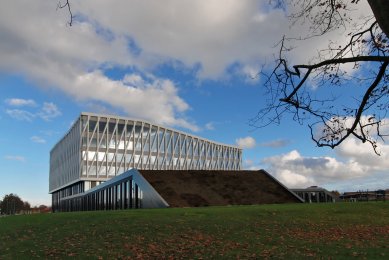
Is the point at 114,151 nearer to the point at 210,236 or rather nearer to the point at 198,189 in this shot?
the point at 198,189

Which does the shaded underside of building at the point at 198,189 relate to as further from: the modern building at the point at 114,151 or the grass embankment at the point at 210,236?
the modern building at the point at 114,151

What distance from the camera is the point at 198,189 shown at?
3700 cm

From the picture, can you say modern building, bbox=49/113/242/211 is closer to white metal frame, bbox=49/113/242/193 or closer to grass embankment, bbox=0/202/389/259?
white metal frame, bbox=49/113/242/193

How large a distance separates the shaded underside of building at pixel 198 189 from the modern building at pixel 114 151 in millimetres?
40150

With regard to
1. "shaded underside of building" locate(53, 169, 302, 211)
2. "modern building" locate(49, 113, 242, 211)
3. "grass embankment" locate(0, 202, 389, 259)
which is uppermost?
"modern building" locate(49, 113, 242, 211)

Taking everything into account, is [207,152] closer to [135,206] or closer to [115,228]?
[135,206]

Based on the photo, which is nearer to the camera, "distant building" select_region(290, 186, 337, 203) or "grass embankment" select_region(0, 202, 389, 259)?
"grass embankment" select_region(0, 202, 389, 259)

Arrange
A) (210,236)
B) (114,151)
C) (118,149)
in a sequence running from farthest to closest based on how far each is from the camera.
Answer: (118,149) < (114,151) < (210,236)

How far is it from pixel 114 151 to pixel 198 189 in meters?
53.7

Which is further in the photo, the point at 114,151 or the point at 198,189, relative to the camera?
the point at 114,151

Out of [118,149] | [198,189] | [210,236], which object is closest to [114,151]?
[118,149]

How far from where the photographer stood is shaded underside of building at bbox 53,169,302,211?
1372 inches

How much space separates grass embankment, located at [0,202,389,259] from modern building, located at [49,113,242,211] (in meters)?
65.1

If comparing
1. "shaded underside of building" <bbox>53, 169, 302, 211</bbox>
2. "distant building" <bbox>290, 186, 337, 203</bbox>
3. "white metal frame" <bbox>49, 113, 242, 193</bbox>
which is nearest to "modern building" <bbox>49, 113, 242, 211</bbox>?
"white metal frame" <bbox>49, 113, 242, 193</bbox>
